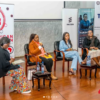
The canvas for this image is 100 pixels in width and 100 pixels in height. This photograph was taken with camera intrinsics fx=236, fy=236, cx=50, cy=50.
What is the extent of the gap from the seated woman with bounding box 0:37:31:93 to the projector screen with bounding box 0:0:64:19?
12.5ft

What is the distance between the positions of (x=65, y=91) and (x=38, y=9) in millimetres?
4713

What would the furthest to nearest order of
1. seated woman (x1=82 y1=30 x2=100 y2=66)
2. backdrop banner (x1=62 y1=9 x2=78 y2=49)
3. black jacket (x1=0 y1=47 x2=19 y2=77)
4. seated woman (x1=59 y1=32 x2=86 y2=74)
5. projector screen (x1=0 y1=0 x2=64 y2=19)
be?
backdrop banner (x1=62 y1=9 x2=78 y2=49), projector screen (x1=0 y1=0 x2=64 y2=19), seated woman (x1=82 y1=30 x2=100 y2=66), seated woman (x1=59 y1=32 x2=86 y2=74), black jacket (x1=0 y1=47 x2=19 y2=77)

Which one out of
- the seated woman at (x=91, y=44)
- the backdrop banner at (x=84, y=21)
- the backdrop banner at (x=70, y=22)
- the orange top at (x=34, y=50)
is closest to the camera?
the orange top at (x=34, y=50)

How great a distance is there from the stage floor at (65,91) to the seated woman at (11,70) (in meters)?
0.16

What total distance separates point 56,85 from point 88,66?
3.59 ft

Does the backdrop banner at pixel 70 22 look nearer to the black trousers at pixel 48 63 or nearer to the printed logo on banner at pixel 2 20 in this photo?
the printed logo on banner at pixel 2 20

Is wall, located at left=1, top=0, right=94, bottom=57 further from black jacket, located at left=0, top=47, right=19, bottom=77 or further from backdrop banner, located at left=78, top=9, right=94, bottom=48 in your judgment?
black jacket, located at left=0, top=47, right=19, bottom=77

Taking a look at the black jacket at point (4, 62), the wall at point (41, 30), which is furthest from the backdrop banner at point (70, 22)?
the black jacket at point (4, 62)

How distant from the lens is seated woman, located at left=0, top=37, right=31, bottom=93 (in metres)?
4.72

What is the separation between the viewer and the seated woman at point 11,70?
4723mm

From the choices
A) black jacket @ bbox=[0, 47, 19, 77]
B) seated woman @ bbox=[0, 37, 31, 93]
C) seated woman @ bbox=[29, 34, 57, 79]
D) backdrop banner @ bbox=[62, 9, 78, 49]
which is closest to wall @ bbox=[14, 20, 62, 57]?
backdrop banner @ bbox=[62, 9, 78, 49]

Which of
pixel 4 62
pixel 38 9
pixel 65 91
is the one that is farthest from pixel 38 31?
pixel 4 62

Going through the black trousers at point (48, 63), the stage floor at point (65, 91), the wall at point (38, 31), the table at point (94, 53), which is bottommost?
the stage floor at point (65, 91)

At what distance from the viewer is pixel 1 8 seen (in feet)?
21.8
